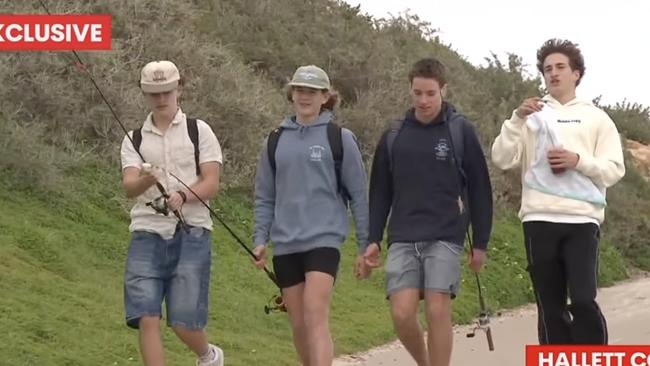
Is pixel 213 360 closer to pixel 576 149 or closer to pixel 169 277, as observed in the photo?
pixel 169 277

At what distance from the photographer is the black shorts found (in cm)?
645

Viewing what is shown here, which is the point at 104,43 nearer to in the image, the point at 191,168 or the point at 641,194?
the point at 191,168

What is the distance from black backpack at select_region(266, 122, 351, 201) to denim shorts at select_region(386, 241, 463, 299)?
0.44 metres

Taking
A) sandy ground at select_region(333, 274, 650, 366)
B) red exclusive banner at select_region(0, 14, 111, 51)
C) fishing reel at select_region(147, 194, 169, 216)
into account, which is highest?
red exclusive banner at select_region(0, 14, 111, 51)

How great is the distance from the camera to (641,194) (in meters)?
20.3

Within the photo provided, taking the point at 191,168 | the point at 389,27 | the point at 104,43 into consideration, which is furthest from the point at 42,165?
the point at 389,27

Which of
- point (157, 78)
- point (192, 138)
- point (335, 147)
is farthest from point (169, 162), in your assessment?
point (335, 147)

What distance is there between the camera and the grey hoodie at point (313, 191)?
6.50m

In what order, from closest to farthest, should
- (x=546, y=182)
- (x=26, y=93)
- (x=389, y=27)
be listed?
(x=546, y=182), (x=26, y=93), (x=389, y=27)

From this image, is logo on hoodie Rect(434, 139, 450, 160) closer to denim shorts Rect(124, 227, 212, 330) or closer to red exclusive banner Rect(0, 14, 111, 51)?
denim shorts Rect(124, 227, 212, 330)

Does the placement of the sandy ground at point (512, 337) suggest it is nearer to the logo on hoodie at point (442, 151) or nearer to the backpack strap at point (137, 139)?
the logo on hoodie at point (442, 151)

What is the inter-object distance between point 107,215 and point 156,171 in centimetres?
535

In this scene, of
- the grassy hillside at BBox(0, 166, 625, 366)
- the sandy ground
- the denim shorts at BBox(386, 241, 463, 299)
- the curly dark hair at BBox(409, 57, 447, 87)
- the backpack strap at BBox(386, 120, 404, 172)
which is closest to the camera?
the denim shorts at BBox(386, 241, 463, 299)

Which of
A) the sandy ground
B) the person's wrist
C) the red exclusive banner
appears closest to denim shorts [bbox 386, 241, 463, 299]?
the person's wrist
